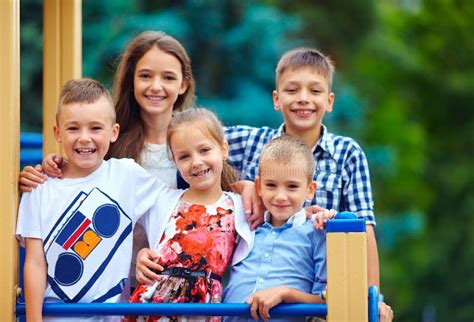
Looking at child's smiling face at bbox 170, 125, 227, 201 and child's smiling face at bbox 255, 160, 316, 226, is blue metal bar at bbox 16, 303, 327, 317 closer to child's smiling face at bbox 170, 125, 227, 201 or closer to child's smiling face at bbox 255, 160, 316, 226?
child's smiling face at bbox 255, 160, 316, 226

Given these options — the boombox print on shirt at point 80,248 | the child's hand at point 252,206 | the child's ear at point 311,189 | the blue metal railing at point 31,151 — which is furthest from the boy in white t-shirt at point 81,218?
the blue metal railing at point 31,151

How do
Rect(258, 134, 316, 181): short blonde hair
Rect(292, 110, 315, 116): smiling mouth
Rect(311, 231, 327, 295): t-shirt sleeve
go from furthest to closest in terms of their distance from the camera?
Rect(292, 110, 315, 116): smiling mouth < Rect(258, 134, 316, 181): short blonde hair < Rect(311, 231, 327, 295): t-shirt sleeve

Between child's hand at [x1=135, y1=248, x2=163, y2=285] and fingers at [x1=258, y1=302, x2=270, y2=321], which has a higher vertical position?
child's hand at [x1=135, y1=248, x2=163, y2=285]

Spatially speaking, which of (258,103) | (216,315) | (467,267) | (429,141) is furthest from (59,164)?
(429,141)

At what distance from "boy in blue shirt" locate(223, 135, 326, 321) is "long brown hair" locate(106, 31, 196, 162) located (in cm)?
76

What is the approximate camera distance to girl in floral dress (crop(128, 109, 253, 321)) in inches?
196

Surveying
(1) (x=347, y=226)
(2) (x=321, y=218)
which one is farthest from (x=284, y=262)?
(1) (x=347, y=226)

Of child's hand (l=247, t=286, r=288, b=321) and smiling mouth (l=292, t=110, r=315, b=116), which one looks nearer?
child's hand (l=247, t=286, r=288, b=321)

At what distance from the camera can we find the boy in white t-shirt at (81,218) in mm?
4980

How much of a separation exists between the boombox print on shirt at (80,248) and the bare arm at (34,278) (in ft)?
0.10

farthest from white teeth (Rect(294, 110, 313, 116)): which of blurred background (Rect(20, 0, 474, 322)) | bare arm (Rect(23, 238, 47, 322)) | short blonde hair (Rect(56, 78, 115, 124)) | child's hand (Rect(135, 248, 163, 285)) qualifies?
blurred background (Rect(20, 0, 474, 322))

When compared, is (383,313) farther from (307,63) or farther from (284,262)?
(307,63)

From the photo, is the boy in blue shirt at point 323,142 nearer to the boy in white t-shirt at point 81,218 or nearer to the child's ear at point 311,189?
the child's ear at point 311,189

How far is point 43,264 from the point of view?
499 centimetres
